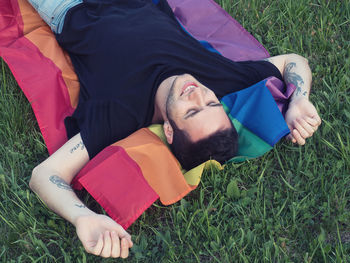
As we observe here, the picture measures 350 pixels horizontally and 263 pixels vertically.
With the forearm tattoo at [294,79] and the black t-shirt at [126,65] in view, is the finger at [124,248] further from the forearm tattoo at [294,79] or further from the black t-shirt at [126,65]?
the forearm tattoo at [294,79]

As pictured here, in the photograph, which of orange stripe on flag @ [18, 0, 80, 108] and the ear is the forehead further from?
orange stripe on flag @ [18, 0, 80, 108]

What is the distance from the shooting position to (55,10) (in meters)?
3.79

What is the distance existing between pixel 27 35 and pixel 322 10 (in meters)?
2.77

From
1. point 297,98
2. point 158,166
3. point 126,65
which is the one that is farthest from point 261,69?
point 158,166

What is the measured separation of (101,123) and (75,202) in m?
0.68

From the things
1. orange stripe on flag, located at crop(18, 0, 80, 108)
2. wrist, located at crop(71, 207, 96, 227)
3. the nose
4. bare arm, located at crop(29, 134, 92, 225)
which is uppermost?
orange stripe on flag, located at crop(18, 0, 80, 108)

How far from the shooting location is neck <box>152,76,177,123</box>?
10.6ft

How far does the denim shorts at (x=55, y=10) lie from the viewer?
149 inches

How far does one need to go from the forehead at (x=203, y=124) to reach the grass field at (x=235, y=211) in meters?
0.28

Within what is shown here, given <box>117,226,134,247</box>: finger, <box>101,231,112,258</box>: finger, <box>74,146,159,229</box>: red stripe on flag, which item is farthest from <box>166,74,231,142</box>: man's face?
<box>101,231,112,258</box>: finger

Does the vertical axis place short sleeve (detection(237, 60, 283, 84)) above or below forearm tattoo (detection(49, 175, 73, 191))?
below

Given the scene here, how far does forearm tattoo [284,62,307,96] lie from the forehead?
74 centimetres

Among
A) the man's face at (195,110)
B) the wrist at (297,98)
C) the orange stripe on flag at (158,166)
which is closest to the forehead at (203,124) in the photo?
the man's face at (195,110)

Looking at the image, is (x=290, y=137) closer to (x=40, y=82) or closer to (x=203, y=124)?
(x=203, y=124)
